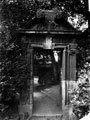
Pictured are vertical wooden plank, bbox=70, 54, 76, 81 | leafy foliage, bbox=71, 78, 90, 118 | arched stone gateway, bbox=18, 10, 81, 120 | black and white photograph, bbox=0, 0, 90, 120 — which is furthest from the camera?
vertical wooden plank, bbox=70, 54, 76, 81

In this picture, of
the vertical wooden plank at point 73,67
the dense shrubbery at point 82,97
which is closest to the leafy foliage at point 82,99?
the dense shrubbery at point 82,97

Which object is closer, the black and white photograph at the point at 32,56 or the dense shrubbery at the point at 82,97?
the dense shrubbery at the point at 82,97

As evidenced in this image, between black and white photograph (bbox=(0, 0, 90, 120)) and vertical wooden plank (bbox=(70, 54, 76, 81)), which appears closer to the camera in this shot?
black and white photograph (bbox=(0, 0, 90, 120))

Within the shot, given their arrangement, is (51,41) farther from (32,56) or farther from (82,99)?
(82,99)

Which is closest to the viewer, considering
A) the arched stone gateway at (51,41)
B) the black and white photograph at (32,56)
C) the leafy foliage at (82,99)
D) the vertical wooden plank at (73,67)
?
the leafy foliage at (82,99)

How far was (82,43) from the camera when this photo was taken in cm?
754

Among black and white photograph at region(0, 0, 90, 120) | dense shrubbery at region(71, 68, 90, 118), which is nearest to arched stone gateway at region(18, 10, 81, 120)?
black and white photograph at region(0, 0, 90, 120)

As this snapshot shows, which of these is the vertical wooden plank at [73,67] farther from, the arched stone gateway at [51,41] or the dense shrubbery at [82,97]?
the dense shrubbery at [82,97]

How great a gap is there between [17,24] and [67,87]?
3459 mm

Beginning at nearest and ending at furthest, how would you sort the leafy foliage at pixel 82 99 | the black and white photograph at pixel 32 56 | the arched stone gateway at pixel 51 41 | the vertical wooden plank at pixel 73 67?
1. the leafy foliage at pixel 82 99
2. the black and white photograph at pixel 32 56
3. the arched stone gateway at pixel 51 41
4. the vertical wooden plank at pixel 73 67

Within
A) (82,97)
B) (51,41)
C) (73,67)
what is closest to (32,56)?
(51,41)

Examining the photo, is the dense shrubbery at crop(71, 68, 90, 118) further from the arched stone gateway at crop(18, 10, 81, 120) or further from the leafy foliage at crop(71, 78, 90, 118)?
the arched stone gateway at crop(18, 10, 81, 120)

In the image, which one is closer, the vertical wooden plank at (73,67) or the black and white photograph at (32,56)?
the black and white photograph at (32,56)

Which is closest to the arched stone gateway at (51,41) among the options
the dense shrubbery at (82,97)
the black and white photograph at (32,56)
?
the black and white photograph at (32,56)
